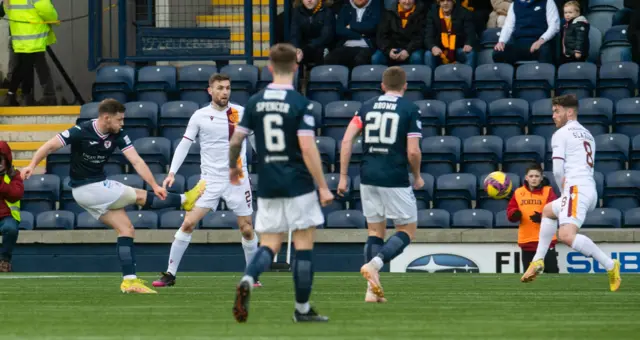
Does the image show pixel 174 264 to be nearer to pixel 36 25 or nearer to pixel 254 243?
pixel 254 243

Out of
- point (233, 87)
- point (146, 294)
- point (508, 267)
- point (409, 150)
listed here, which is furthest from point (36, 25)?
point (409, 150)

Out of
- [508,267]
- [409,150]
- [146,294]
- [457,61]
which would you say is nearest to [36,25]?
[457,61]

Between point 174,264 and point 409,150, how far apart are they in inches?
149

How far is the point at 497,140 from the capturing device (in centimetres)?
1914

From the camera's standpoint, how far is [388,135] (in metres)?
10.9

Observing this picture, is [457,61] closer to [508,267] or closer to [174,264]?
[508,267]

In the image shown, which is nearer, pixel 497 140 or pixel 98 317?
pixel 98 317

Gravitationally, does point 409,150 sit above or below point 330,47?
below

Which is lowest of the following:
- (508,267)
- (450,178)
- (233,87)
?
(508,267)

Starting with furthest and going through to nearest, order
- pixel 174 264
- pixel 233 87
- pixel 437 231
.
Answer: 1. pixel 233 87
2. pixel 437 231
3. pixel 174 264

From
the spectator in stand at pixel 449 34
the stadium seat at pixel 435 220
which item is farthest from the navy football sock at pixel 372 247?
the spectator in stand at pixel 449 34

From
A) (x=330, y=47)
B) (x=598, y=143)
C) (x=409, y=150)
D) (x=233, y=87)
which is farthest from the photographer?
(x=330, y=47)

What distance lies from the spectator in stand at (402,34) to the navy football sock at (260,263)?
41.3 ft

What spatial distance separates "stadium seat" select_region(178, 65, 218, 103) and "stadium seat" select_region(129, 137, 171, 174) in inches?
59.1
